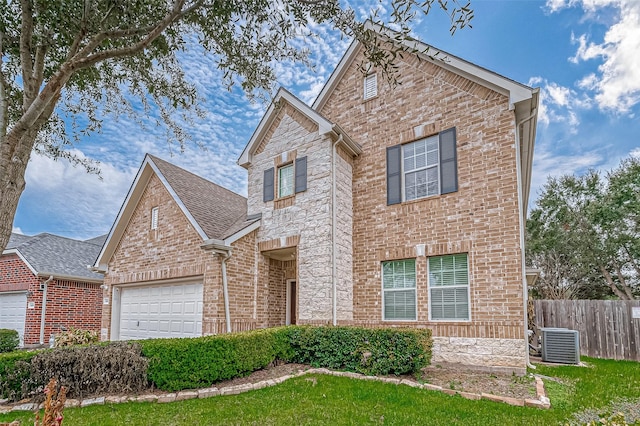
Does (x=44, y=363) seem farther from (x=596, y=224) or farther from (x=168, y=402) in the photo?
(x=596, y=224)

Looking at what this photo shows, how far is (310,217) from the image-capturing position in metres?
10.9

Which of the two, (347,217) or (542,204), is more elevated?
(542,204)

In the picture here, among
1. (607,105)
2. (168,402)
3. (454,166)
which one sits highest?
(607,105)

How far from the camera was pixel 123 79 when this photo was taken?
844 centimetres

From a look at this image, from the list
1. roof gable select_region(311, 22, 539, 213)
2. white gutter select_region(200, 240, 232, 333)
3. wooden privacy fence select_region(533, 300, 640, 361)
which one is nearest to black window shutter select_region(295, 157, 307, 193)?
white gutter select_region(200, 240, 232, 333)

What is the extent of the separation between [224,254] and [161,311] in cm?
364

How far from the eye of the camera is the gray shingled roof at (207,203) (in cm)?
1171

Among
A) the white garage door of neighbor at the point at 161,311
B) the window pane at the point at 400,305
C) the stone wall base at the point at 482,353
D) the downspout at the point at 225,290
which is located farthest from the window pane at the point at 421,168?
the white garage door of neighbor at the point at 161,311

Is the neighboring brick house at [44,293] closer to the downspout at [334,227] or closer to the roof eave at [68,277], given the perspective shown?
the roof eave at [68,277]

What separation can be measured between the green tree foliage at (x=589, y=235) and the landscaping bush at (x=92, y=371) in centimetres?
2579

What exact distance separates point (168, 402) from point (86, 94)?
21.6 ft

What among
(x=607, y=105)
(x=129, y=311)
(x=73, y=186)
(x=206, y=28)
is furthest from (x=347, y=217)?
(x=607, y=105)

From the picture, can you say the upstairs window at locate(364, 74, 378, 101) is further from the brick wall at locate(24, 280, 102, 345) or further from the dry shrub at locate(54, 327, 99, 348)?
the brick wall at locate(24, 280, 102, 345)

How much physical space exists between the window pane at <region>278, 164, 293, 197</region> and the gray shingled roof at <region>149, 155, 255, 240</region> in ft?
4.11
